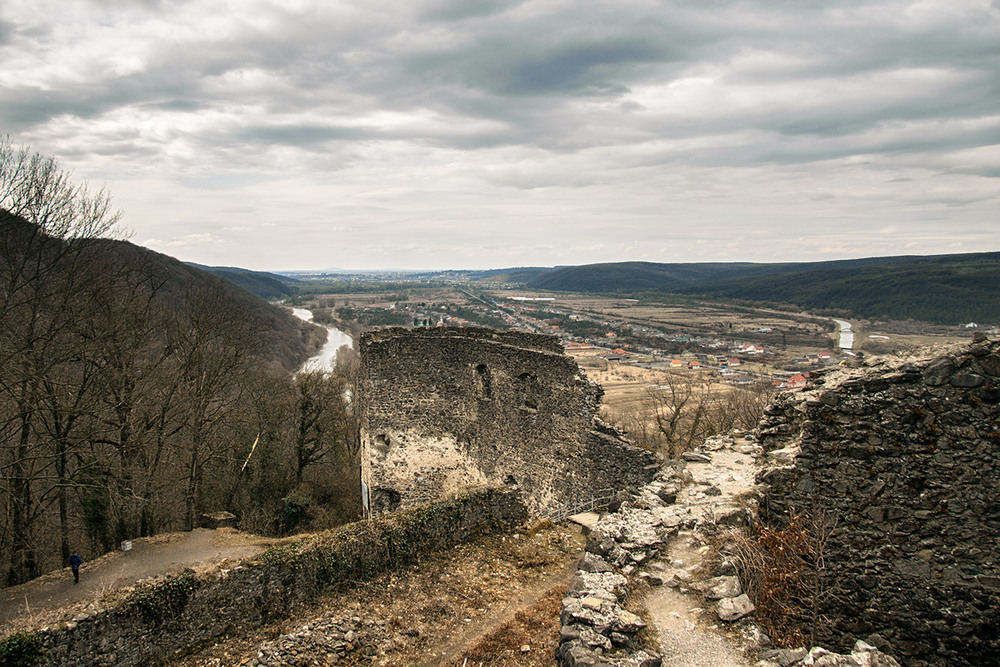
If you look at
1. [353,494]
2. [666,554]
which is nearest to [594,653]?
[666,554]

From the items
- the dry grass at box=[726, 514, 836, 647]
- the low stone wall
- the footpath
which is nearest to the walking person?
the low stone wall

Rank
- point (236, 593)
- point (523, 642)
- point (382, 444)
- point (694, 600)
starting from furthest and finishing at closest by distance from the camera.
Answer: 1. point (382, 444)
2. point (236, 593)
3. point (523, 642)
4. point (694, 600)

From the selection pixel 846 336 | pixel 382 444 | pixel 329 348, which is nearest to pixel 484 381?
pixel 382 444

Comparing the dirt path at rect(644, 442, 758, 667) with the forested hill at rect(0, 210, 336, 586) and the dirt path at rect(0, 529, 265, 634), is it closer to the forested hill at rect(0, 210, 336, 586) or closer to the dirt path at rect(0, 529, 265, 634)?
the dirt path at rect(0, 529, 265, 634)

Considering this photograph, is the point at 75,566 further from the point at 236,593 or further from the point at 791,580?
the point at 791,580

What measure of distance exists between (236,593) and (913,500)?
900 centimetres

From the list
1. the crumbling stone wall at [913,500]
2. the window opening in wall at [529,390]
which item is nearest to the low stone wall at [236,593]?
the window opening in wall at [529,390]

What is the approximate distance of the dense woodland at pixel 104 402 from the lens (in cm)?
1322

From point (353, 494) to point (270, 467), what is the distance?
12.4 ft

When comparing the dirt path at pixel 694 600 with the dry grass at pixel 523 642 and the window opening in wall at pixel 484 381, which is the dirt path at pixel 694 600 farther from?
the window opening in wall at pixel 484 381

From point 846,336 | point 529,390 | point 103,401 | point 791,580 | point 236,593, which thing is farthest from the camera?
point 846,336

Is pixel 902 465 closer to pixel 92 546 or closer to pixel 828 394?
pixel 828 394

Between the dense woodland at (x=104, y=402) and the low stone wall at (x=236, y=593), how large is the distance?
21.6 ft

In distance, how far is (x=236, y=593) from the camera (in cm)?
789
